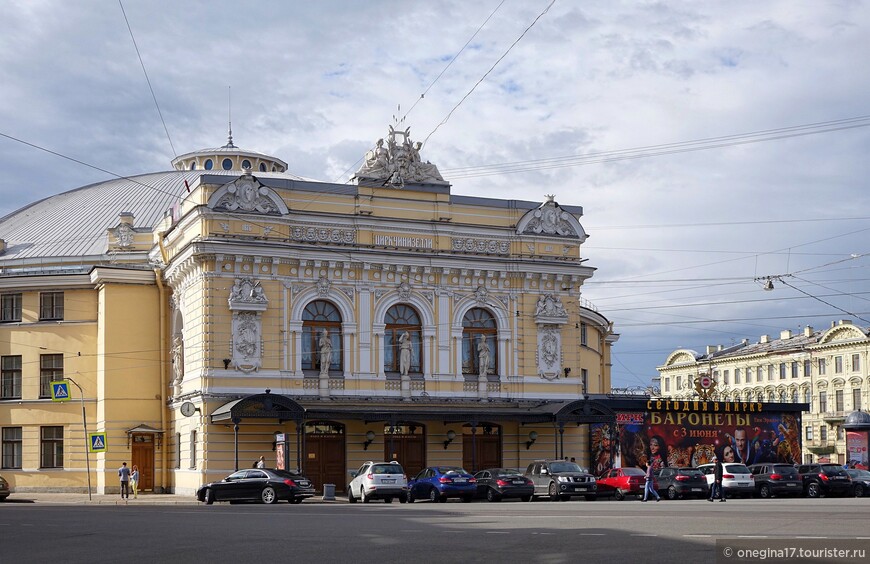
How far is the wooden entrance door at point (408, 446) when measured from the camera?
49219mm

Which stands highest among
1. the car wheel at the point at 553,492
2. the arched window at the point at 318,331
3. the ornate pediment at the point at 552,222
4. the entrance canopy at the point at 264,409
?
the ornate pediment at the point at 552,222

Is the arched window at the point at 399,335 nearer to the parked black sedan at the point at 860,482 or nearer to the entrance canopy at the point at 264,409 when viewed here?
the entrance canopy at the point at 264,409

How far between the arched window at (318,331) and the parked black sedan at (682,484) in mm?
14345

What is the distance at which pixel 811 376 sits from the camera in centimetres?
11144

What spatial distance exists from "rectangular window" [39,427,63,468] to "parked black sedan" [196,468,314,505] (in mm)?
15975

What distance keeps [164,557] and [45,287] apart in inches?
1498

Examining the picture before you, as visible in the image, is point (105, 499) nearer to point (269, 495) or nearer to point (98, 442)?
point (98, 442)

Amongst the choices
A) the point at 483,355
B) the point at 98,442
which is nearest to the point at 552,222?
the point at 483,355

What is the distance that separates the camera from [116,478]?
167 ft

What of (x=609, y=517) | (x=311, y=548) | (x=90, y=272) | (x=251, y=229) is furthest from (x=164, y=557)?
(x=90, y=272)

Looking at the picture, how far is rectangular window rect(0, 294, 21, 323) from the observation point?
53.9 meters

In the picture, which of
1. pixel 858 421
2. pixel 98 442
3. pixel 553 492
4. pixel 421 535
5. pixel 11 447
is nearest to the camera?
pixel 421 535

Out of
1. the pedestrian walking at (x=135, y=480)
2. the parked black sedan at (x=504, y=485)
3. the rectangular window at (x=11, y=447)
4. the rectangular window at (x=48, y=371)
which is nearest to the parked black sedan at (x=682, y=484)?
the parked black sedan at (x=504, y=485)

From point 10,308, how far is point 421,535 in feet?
124
